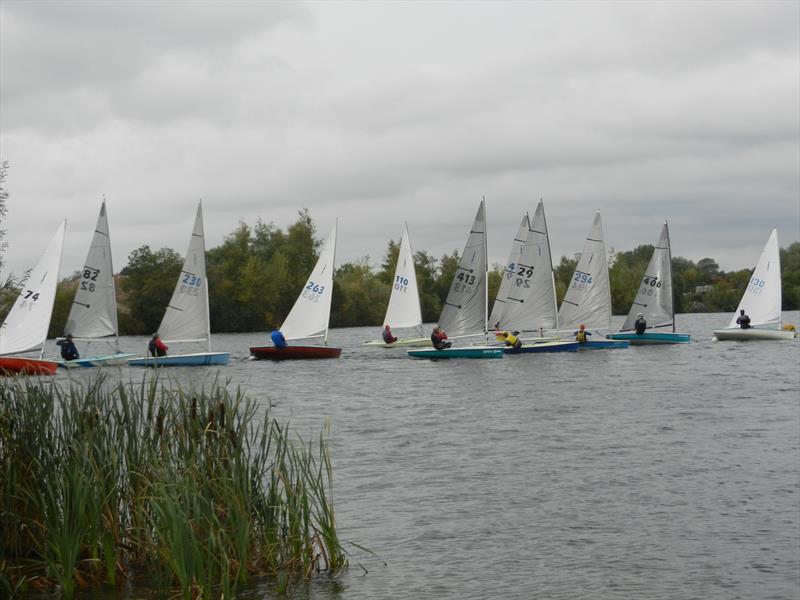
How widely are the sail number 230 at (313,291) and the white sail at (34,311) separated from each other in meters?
12.1

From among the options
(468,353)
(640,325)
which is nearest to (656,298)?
(640,325)

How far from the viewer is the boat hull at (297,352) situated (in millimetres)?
45125

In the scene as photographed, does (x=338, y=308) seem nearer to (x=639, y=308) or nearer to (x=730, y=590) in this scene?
(x=639, y=308)

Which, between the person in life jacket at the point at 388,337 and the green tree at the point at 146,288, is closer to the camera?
the person in life jacket at the point at 388,337

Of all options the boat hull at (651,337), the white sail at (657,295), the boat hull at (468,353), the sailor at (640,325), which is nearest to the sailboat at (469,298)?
the boat hull at (468,353)

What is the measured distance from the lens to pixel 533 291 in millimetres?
49719

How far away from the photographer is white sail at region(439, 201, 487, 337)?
48.8 metres

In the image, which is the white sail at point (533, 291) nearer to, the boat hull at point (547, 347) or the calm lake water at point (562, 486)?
the boat hull at point (547, 347)

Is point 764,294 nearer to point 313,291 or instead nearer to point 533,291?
point 533,291

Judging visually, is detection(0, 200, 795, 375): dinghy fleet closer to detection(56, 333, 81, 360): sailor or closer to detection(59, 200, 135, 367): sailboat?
detection(59, 200, 135, 367): sailboat

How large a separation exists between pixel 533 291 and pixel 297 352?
12.4 meters

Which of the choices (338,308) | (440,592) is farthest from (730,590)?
(338,308)

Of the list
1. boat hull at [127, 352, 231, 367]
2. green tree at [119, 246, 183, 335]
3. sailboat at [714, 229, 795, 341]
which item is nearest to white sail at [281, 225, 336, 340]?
boat hull at [127, 352, 231, 367]

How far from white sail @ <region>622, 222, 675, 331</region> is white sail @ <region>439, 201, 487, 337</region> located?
1022cm
